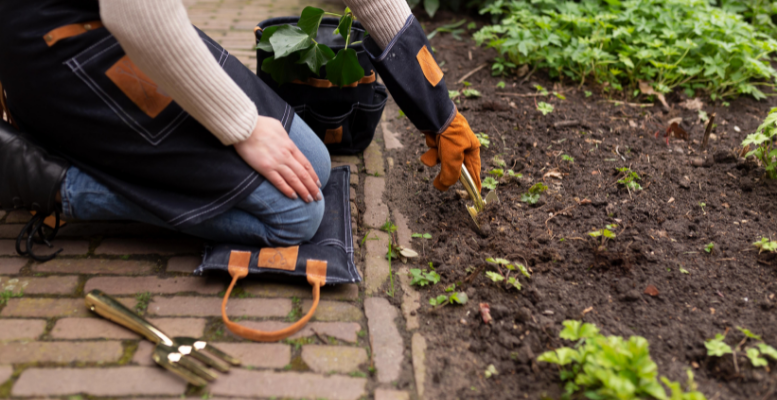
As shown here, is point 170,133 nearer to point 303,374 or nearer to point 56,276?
point 56,276

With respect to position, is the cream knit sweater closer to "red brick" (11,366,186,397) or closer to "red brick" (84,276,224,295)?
"red brick" (84,276,224,295)

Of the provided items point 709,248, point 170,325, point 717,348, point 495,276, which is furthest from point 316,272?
point 709,248

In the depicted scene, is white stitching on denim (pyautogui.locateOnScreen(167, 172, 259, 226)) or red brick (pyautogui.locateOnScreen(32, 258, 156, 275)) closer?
white stitching on denim (pyautogui.locateOnScreen(167, 172, 259, 226))

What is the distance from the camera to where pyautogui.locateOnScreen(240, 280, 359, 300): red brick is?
68.8 inches

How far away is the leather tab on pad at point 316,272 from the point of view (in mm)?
1705

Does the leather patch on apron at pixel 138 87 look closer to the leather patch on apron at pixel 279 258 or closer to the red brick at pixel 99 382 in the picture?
the leather patch on apron at pixel 279 258

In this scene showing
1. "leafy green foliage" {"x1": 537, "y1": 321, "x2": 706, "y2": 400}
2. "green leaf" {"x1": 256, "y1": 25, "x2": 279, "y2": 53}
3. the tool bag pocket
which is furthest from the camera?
"green leaf" {"x1": 256, "y1": 25, "x2": 279, "y2": 53}

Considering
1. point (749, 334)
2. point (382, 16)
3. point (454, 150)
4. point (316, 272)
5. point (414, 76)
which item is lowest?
point (316, 272)

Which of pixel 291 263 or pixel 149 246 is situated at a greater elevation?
pixel 291 263

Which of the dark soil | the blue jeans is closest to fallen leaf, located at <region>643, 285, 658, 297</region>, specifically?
the dark soil

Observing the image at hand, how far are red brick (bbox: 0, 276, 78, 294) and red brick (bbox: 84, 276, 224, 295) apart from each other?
0.20 ft

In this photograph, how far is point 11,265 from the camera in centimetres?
180

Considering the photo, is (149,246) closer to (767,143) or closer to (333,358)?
(333,358)

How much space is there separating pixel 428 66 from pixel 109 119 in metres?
1.10
